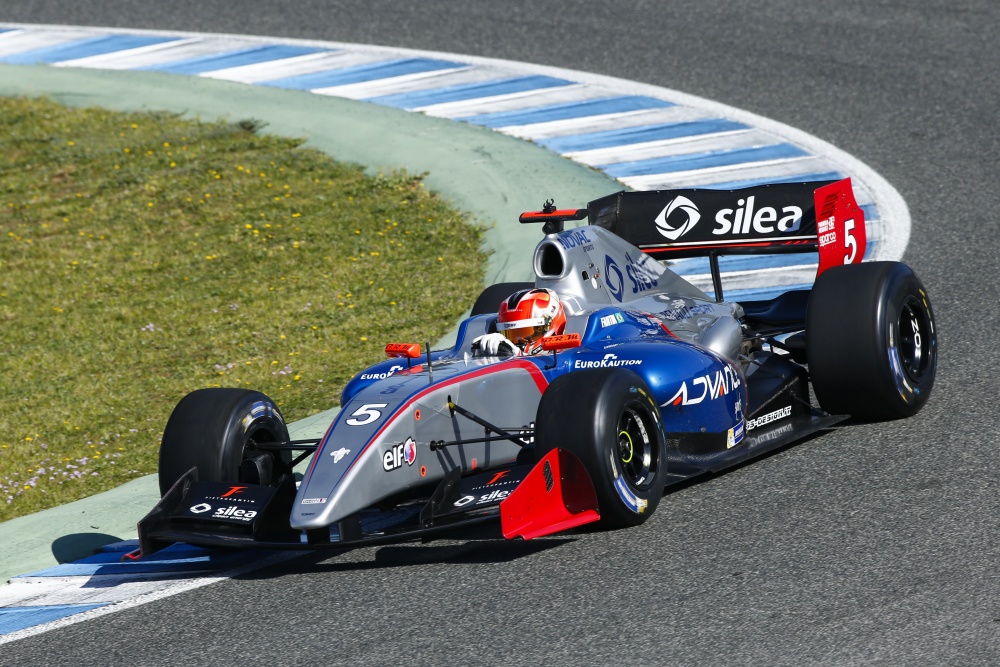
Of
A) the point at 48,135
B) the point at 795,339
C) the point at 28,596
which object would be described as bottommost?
the point at 28,596

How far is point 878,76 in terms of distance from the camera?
15.0m

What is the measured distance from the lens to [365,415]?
657cm

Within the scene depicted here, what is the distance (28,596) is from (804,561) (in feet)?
12.0

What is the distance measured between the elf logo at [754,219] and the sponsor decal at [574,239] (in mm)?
1422

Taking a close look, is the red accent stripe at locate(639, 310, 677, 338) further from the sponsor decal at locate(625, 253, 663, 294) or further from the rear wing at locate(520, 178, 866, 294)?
the rear wing at locate(520, 178, 866, 294)

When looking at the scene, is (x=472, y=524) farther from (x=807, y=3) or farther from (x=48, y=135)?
(x=807, y=3)

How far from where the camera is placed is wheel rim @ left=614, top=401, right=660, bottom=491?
6.67 m

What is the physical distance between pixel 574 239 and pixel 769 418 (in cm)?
146

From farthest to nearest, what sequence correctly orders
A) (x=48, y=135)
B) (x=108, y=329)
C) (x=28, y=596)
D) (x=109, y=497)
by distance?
(x=48, y=135)
(x=108, y=329)
(x=109, y=497)
(x=28, y=596)

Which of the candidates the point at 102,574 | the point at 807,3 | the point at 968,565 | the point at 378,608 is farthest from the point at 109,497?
the point at 807,3

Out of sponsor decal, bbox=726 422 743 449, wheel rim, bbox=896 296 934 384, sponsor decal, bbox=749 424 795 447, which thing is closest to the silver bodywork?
sponsor decal, bbox=726 422 743 449

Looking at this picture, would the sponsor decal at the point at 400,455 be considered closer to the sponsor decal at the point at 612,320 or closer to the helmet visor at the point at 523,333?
the helmet visor at the point at 523,333

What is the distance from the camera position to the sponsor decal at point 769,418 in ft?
25.1

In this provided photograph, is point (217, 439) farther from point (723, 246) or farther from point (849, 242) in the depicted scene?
point (849, 242)
